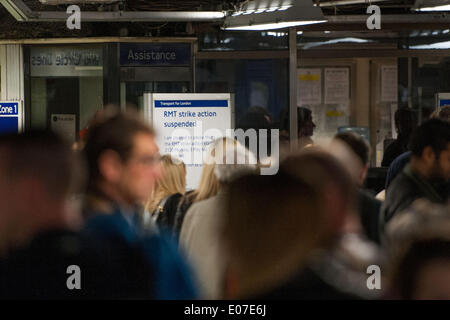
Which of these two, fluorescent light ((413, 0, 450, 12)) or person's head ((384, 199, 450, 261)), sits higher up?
fluorescent light ((413, 0, 450, 12))

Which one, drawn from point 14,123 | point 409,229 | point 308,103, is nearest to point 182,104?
point 14,123

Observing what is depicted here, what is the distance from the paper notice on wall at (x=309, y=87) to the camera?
8.89 metres

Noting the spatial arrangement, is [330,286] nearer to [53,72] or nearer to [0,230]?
[0,230]

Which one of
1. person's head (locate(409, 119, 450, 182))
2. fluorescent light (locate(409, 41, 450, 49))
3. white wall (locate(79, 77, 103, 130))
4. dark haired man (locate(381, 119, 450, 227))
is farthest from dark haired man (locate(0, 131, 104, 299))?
fluorescent light (locate(409, 41, 450, 49))

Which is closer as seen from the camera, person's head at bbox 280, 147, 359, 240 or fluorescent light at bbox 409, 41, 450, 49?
person's head at bbox 280, 147, 359, 240

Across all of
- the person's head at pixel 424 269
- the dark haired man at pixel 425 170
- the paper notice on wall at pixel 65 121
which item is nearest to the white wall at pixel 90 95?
the paper notice on wall at pixel 65 121

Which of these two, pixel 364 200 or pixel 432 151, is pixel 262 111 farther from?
pixel 364 200

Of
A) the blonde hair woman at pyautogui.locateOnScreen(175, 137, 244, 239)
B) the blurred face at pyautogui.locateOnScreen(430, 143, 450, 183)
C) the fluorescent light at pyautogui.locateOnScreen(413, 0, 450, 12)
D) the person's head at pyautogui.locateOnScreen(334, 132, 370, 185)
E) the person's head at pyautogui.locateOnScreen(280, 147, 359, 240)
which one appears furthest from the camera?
the fluorescent light at pyautogui.locateOnScreen(413, 0, 450, 12)

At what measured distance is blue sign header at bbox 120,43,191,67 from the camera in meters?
8.71

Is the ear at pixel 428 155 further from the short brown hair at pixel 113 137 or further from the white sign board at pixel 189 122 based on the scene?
the white sign board at pixel 189 122

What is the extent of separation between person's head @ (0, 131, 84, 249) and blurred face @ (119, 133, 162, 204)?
10.7 inches

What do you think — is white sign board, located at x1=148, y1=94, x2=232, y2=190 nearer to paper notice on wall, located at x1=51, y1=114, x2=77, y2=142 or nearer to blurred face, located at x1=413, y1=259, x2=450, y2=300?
paper notice on wall, located at x1=51, y1=114, x2=77, y2=142

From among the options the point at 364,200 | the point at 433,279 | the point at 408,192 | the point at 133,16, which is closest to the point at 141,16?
the point at 133,16

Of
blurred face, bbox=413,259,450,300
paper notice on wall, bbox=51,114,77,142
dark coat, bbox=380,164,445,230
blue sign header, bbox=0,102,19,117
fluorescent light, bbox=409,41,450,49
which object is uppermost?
fluorescent light, bbox=409,41,450,49
